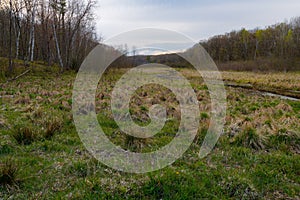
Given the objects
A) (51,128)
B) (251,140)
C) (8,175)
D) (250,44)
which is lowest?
(8,175)

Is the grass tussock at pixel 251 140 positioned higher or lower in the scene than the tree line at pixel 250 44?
lower

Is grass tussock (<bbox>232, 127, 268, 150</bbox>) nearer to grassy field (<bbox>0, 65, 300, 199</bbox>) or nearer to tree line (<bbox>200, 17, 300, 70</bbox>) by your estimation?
grassy field (<bbox>0, 65, 300, 199</bbox>)

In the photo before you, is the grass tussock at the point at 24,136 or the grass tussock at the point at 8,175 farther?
the grass tussock at the point at 24,136

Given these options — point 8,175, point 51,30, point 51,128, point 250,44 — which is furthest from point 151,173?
point 250,44

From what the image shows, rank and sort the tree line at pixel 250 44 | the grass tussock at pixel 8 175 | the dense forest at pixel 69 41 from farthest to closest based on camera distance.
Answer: the tree line at pixel 250 44, the dense forest at pixel 69 41, the grass tussock at pixel 8 175

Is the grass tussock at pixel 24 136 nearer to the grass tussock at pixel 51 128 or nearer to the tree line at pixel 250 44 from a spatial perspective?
the grass tussock at pixel 51 128

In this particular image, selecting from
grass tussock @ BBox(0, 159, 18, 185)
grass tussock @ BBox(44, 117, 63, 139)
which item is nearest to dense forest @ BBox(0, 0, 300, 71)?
grass tussock @ BBox(44, 117, 63, 139)

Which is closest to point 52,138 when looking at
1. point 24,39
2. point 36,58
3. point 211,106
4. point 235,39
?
point 211,106

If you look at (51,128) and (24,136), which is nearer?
(24,136)

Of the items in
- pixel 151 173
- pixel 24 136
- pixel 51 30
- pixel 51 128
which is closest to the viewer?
pixel 151 173

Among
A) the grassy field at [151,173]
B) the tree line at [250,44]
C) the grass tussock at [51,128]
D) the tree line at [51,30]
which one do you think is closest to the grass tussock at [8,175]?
the grassy field at [151,173]

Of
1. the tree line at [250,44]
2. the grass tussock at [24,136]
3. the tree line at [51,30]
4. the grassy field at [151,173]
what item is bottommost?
the grassy field at [151,173]

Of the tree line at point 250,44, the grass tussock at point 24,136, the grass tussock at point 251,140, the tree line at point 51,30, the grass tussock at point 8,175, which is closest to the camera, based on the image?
the grass tussock at point 8,175

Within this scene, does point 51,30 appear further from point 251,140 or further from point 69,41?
point 251,140
